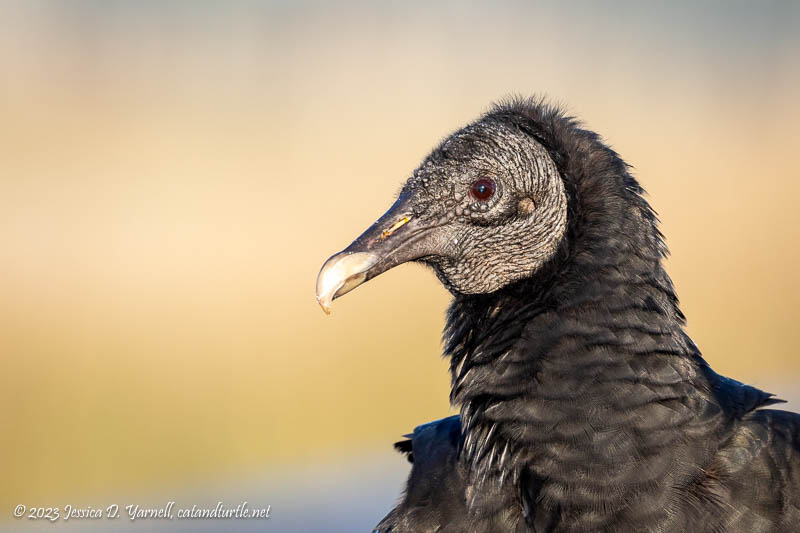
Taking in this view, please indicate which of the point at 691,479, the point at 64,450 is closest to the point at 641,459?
the point at 691,479

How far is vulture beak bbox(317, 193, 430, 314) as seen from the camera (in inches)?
95.5

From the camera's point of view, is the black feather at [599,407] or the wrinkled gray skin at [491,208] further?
the wrinkled gray skin at [491,208]

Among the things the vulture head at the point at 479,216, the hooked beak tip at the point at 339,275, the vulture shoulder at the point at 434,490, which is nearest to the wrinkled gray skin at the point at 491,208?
the vulture head at the point at 479,216

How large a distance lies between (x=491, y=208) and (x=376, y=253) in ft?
1.22

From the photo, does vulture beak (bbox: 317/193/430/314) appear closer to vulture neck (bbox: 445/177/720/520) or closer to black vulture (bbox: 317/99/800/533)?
black vulture (bbox: 317/99/800/533)

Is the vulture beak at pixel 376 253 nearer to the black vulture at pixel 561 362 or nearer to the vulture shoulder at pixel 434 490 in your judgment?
the black vulture at pixel 561 362

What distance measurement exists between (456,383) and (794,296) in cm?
911

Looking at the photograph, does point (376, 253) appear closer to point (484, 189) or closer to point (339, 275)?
point (339, 275)

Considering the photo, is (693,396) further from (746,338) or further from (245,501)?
(746,338)

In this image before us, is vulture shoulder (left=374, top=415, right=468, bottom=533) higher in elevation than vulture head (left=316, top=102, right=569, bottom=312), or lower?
lower

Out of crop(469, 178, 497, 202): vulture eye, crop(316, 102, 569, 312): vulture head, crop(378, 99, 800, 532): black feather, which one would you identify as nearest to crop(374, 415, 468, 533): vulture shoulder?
crop(378, 99, 800, 532): black feather

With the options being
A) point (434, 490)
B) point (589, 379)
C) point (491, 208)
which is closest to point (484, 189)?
point (491, 208)

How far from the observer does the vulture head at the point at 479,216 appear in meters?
2.53

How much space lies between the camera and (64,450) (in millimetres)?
6812
